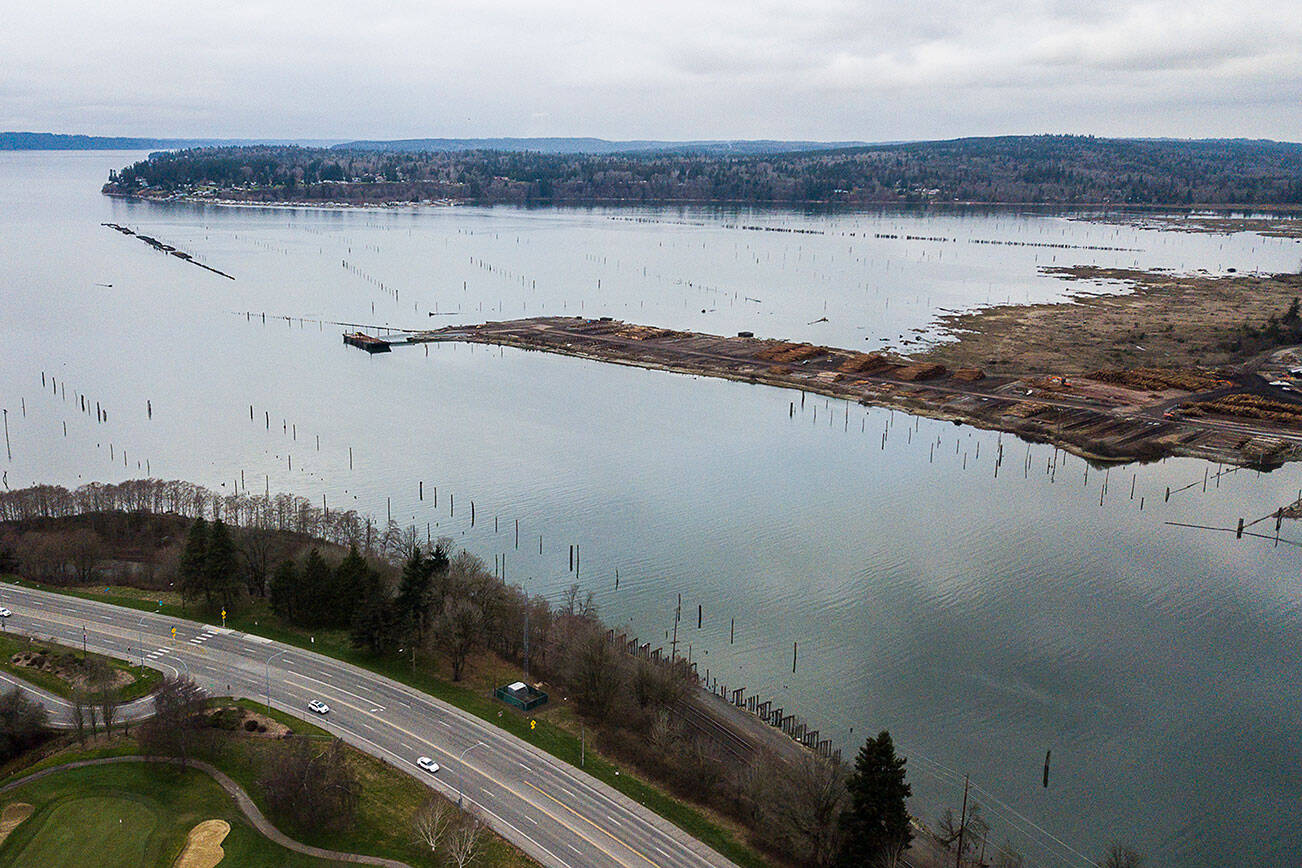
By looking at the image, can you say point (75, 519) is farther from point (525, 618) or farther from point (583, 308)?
point (583, 308)

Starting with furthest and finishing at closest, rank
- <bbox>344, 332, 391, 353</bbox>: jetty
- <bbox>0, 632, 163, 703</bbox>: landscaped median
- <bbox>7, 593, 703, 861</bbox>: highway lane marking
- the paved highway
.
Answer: <bbox>344, 332, 391, 353</bbox>: jetty < <bbox>0, 632, 163, 703</bbox>: landscaped median < <bbox>7, 593, 703, 861</bbox>: highway lane marking < the paved highway

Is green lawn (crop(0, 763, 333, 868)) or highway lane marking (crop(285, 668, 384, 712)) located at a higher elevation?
highway lane marking (crop(285, 668, 384, 712))

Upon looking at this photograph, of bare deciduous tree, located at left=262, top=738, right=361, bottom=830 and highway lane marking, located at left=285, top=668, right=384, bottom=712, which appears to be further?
highway lane marking, located at left=285, top=668, right=384, bottom=712

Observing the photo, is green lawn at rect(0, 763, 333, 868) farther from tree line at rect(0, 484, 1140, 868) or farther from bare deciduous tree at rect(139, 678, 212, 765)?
tree line at rect(0, 484, 1140, 868)

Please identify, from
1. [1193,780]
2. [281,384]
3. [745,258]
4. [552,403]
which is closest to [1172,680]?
[1193,780]

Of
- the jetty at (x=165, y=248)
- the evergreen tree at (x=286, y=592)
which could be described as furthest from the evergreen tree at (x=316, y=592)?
the jetty at (x=165, y=248)

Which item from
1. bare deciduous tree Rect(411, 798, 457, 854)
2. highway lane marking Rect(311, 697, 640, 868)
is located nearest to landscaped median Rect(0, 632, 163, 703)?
highway lane marking Rect(311, 697, 640, 868)

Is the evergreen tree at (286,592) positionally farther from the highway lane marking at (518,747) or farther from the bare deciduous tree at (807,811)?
Result: the bare deciduous tree at (807,811)
